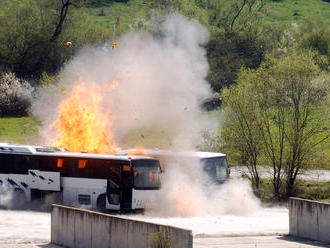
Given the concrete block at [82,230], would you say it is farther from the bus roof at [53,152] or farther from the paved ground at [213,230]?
the bus roof at [53,152]

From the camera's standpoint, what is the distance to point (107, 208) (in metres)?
28.8

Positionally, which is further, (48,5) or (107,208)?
(48,5)

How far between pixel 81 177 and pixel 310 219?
10.3 metres

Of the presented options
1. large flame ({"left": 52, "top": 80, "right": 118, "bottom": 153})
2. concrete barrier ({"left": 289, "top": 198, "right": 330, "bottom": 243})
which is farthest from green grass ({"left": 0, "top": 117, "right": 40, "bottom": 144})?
concrete barrier ({"left": 289, "top": 198, "right": 330, "bottom": 243})

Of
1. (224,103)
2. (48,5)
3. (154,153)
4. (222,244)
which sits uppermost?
(48,5)

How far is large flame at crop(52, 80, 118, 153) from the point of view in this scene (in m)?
35.6

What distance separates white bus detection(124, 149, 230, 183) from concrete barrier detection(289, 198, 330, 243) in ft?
23.8

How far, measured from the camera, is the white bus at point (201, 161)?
31719 mm

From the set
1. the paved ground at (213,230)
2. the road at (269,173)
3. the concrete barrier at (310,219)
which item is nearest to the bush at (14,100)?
the road at (269,173)

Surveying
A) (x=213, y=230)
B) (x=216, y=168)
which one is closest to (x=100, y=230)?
(x=213, y=230)

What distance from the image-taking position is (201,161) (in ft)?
104

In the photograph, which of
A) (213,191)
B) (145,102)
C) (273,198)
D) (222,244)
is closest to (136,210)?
(213,191)

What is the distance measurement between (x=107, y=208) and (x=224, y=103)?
43.6 feet

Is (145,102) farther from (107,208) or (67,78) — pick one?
(107,208)
